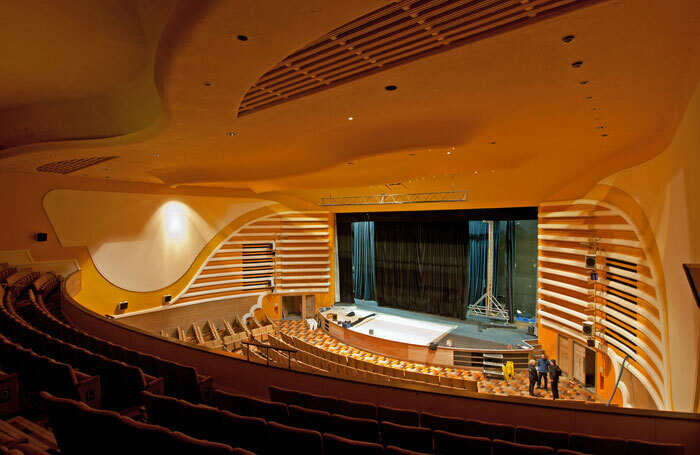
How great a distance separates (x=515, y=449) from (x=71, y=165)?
36.9ft

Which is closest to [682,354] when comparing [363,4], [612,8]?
[612,8]

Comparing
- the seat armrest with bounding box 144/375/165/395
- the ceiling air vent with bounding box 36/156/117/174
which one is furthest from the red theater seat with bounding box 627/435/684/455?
the ceiling air vent with bounding box 36/156/117/174

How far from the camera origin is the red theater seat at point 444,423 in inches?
140

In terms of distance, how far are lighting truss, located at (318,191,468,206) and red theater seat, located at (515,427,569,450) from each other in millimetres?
8782

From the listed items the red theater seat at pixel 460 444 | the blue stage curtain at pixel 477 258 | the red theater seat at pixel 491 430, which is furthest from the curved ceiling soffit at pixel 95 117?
the blue stage curtain at pixel 477 258

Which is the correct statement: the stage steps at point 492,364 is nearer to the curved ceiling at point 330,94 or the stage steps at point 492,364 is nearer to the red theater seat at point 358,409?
the curved ceiling at point 330,94

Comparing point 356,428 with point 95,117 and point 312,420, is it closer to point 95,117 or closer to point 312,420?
point 312,420

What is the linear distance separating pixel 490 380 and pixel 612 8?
10498 mm

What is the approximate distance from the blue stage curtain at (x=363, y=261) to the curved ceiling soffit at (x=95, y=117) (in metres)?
14.5

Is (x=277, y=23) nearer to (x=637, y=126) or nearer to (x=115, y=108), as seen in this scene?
(x=115, y=108)

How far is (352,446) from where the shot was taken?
260 cm

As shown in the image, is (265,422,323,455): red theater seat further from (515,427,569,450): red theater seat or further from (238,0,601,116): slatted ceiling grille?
(238,0,601,116): slatted ceiling grille

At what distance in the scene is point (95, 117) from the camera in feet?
23.6

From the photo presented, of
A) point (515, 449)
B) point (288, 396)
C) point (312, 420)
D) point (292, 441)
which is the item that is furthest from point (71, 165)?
point (515, 449)
